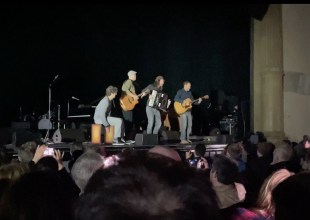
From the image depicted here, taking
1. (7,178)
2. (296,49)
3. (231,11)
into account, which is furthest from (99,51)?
(7,178)

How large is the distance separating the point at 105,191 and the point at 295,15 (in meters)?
11.7

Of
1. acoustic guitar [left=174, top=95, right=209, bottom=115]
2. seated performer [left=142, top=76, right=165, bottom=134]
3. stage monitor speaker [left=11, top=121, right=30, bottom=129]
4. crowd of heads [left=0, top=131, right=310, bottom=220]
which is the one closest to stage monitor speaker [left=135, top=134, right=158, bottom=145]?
seated performer [left=142, top=76, right=165, bottom=134]

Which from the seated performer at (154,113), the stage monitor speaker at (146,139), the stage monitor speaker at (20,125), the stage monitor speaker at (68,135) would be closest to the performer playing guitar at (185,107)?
the seated performer at (154,113)

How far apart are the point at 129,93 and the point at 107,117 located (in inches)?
30.8

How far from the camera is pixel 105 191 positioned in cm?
86

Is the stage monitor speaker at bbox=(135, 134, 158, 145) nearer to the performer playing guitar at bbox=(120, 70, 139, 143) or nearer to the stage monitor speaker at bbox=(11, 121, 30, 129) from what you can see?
the performer playing guitar at bbox=(120, 70, 139, 143)

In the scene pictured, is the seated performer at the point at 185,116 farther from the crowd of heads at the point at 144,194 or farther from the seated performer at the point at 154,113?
the crowd of heads at the point at 144,194

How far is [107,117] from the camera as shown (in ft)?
33.2

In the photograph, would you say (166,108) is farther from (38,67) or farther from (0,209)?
(0,209)

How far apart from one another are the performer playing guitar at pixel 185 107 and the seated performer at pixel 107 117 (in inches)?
Answer: 64.9

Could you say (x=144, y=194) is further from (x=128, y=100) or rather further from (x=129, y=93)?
(x=128, y=100)

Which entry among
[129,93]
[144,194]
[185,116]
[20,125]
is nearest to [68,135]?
[20,125]

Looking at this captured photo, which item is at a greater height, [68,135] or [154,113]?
[154,113]

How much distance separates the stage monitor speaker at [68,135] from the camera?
979cm
